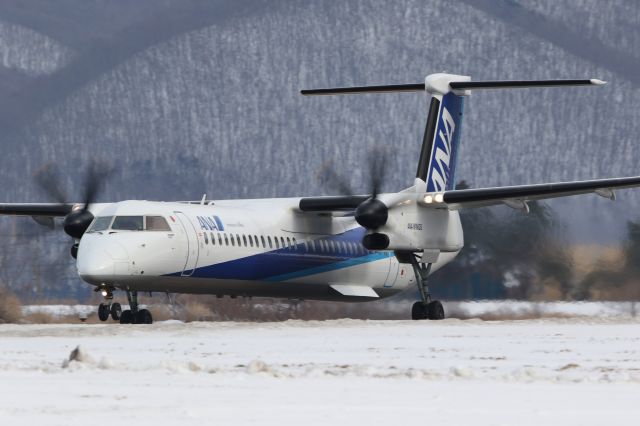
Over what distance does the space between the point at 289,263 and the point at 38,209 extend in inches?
223

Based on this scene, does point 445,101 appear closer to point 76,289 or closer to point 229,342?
point 229,342

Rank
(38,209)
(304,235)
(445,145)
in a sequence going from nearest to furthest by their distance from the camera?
(304,235) → (38,209) → (445,145)

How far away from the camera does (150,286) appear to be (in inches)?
1021

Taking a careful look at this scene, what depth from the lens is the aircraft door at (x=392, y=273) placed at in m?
31.9

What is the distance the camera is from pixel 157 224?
26031 mm

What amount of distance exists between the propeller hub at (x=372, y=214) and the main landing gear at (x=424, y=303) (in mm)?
2164

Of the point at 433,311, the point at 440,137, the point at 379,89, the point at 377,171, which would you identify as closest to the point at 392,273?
the point at 433,311

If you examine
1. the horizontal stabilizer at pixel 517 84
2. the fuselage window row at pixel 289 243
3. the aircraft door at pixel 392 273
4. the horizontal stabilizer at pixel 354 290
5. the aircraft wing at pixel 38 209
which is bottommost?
the horizontal stabilizer at pixel 354 290

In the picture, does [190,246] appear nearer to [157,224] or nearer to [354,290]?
[157,224]

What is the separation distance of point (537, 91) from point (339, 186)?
2571 inches

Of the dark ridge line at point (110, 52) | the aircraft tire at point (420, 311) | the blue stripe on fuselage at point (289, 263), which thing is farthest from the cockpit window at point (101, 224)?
the dark ridge line at point (110, 52)

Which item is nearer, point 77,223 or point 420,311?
point 77,223

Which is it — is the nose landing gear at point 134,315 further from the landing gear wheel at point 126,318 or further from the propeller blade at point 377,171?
the propeller blade at point 377,171

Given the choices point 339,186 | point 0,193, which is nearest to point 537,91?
point 0,193
